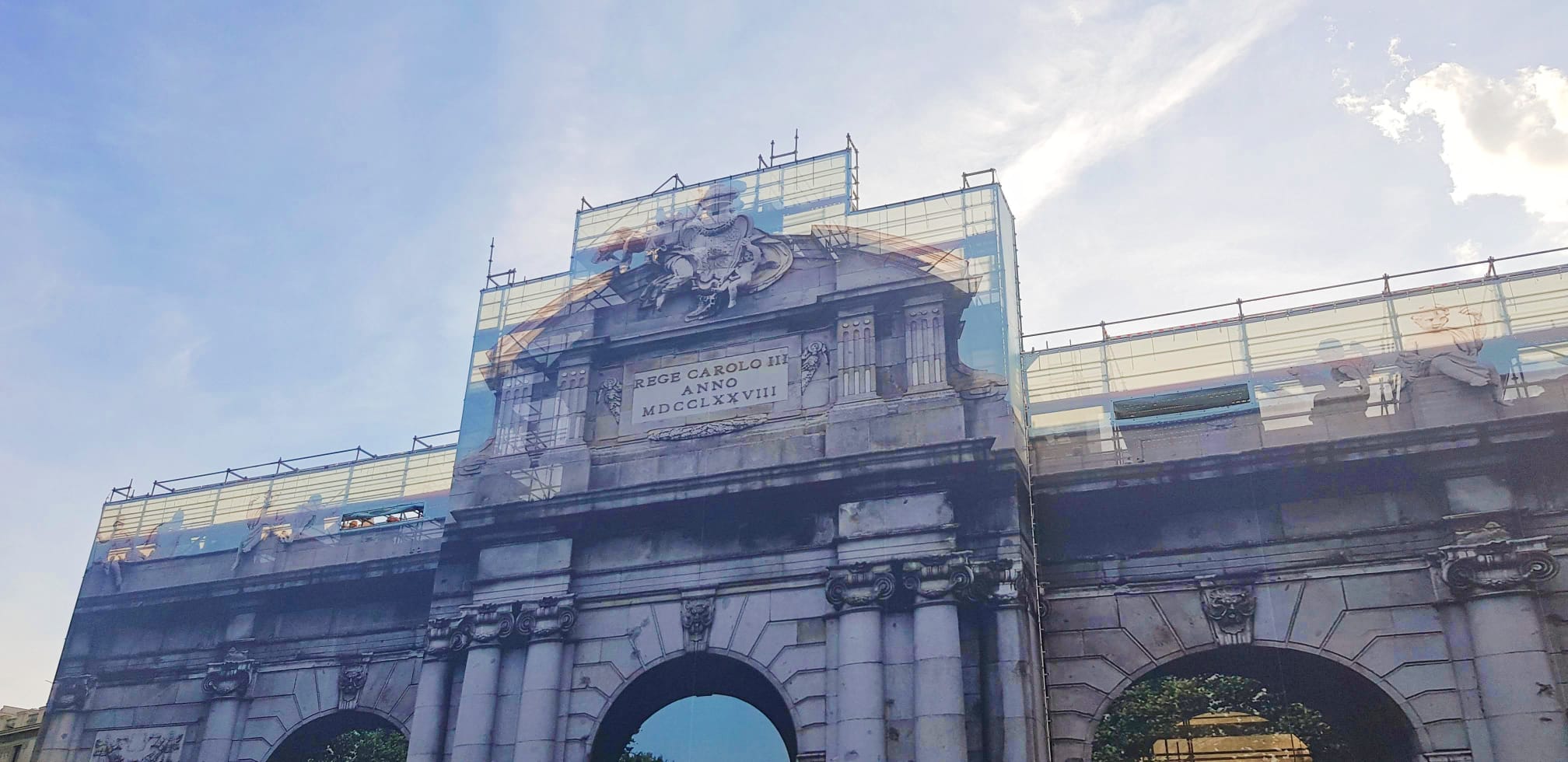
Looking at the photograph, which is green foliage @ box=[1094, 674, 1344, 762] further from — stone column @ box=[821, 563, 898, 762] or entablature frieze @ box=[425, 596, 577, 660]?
entablature frieze @ box=[425, 596, 577, 660]

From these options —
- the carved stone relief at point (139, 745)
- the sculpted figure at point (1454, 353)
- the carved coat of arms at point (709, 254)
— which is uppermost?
the carved coat of arms at point (709, 254)

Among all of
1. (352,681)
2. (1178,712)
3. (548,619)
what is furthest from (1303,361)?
(352,681)

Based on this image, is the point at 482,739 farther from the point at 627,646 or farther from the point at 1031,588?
the point at 1031,588

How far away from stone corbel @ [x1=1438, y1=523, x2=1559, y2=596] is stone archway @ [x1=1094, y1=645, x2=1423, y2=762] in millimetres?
2394

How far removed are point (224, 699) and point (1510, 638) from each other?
27573mm

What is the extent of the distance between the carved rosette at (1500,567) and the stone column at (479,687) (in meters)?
18.3

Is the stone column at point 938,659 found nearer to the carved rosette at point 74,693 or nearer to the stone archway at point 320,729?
the stone archway at point 320,729

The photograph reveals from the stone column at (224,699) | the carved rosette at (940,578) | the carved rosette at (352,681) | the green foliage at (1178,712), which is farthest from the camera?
the green foliage at (1178,712)

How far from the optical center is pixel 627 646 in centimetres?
2530

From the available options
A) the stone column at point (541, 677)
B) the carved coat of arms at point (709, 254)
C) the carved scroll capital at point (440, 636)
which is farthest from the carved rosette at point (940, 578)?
the carved scroll capital at point (440, 636)

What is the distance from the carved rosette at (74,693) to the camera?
3180cm

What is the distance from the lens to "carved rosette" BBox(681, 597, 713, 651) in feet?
81.2

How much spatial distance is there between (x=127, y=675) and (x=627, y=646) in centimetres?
1522

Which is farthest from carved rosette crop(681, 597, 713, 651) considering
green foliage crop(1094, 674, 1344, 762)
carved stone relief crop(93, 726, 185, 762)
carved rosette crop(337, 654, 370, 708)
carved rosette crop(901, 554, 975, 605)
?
carved stone relief crop(93, 726, 185, 762)
